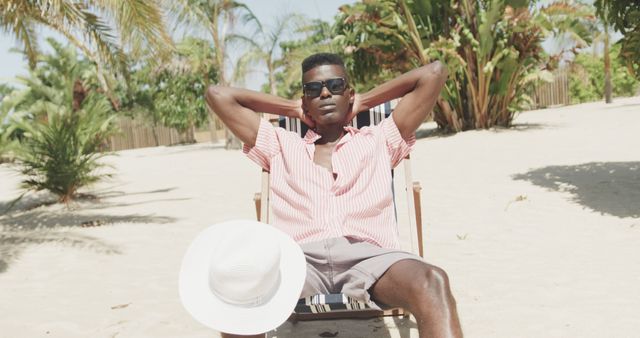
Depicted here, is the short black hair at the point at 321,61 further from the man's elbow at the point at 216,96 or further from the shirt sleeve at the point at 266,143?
the man's elbow at the point at 216,96

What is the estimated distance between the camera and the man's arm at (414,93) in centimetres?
310

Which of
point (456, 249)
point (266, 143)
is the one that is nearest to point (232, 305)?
point (266, 143)

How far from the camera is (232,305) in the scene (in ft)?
6.63

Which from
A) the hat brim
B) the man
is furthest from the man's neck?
the hat brim

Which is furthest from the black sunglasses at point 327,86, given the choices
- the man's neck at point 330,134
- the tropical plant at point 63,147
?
the tropical plant at point 63,147

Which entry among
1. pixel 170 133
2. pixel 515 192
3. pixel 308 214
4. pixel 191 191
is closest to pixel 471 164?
pixel 515 192

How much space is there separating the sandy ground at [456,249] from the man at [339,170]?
0.94 m

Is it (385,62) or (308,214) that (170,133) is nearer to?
(385,62)

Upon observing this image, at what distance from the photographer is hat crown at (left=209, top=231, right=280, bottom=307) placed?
1.95 meters

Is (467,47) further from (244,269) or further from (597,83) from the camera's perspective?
(597,83)

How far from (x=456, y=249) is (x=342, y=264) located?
9.63ft

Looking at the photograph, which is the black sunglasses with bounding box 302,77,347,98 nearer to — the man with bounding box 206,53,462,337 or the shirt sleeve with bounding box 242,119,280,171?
the man with bounding box 206,53,462,337

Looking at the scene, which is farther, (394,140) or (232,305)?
(394,140)

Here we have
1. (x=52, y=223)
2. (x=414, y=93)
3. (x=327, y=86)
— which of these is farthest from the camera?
(x=52, y=223)
